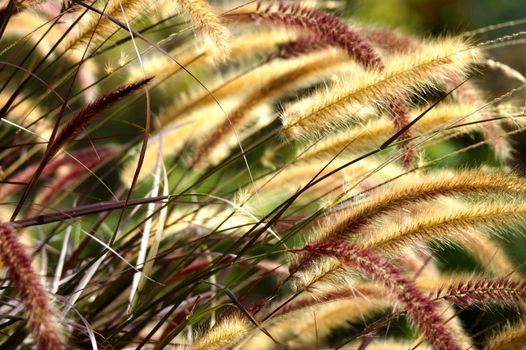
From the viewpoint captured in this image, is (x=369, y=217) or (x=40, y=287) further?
(x=369, y=217)

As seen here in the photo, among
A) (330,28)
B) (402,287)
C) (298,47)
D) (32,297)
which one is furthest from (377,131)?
(32,297)

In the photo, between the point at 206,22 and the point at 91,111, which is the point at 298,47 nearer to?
the point at 206,22

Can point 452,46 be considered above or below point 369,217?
above

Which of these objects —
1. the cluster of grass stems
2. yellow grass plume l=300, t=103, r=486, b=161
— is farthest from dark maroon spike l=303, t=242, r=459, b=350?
yellow grass plume l=300, t=103, r=486, b=161

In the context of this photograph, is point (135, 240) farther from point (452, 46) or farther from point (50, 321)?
point (50, 321)

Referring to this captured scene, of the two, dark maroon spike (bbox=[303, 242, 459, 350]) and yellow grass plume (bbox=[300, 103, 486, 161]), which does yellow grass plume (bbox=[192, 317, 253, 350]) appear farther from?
yellow grass plume (bbox=[300, 103, 486, 161])

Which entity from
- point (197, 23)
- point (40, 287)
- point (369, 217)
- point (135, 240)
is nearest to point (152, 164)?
point (135, 240)
